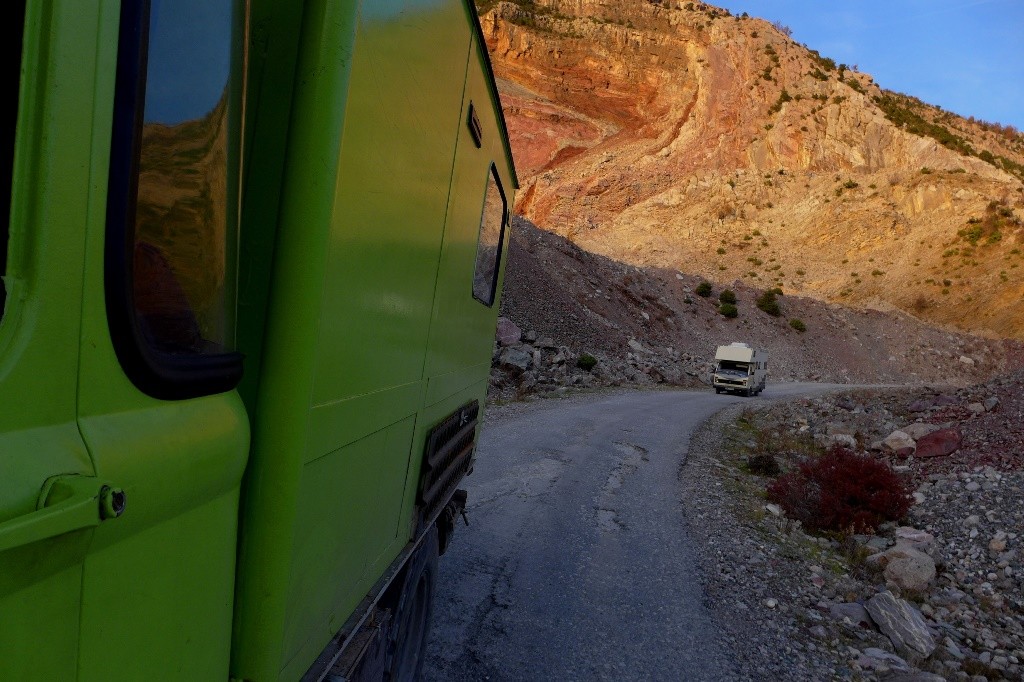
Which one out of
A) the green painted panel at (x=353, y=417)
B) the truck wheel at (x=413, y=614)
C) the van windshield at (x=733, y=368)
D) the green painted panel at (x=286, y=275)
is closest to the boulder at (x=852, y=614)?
the truck wheel at (x=413, y=614)

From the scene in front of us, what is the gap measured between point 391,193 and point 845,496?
920 centimetres

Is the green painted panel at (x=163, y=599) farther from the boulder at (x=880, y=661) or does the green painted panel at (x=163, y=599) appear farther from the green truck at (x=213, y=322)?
the boulder at (x=880, y=661)

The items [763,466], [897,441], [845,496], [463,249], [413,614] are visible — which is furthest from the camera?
[897,441]

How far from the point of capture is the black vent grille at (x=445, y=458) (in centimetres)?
328

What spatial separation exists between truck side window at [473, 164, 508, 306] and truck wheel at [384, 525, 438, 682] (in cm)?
162

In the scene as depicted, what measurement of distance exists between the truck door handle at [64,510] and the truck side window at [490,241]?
307 cm

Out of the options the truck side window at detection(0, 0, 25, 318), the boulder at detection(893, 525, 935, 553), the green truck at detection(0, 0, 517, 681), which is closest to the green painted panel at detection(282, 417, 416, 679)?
the green truck at detection(0, 0, 517, 681)

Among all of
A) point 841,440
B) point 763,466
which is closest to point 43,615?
point 763,466

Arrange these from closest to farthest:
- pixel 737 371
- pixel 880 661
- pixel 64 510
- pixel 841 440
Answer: pixel 64 510, pixel 880 661, pixel 841 440, pixel 737 371

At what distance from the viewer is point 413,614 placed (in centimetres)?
366

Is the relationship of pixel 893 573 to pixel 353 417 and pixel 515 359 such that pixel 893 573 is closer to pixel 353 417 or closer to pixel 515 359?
pixel 353 417

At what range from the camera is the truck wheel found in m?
3.20

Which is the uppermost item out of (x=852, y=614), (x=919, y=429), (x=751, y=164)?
(x=751, y=164)

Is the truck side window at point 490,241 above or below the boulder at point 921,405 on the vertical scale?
above
